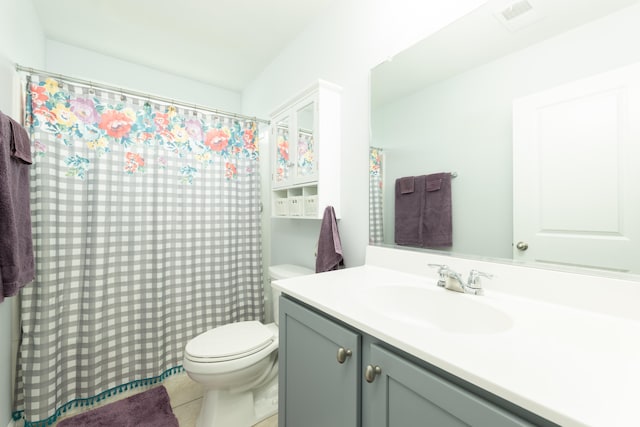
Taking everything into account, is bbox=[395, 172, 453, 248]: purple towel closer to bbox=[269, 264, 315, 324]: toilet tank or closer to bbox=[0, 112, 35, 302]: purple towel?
bbox=[269, 264, 315, 324]: toilet tank

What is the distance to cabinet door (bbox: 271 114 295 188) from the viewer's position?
171 cm

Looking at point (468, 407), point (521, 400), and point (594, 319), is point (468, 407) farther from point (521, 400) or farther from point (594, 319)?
point (594, 319)

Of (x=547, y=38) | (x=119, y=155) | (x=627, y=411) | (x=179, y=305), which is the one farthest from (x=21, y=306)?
(x=547, y=38)

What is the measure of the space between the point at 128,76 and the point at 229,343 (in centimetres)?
232

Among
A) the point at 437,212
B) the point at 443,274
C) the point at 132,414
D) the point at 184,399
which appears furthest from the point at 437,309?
the point at 132,414

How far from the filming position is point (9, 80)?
1.27m

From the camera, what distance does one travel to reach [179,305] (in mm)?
1842

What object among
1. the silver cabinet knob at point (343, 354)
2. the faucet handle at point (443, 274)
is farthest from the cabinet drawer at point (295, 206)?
the silver cabinet knob at point (343, 354)

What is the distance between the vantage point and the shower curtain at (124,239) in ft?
4.62

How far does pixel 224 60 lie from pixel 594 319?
2.66 metres

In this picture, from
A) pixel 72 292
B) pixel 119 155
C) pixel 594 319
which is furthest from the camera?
pixel 119 155

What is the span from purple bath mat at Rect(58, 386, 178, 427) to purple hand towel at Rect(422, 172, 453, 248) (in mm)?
1610

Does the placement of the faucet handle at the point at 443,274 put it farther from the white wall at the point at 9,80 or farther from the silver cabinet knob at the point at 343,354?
the white wall at the point at 9,80

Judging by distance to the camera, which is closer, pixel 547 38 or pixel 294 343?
pixel 547 38
